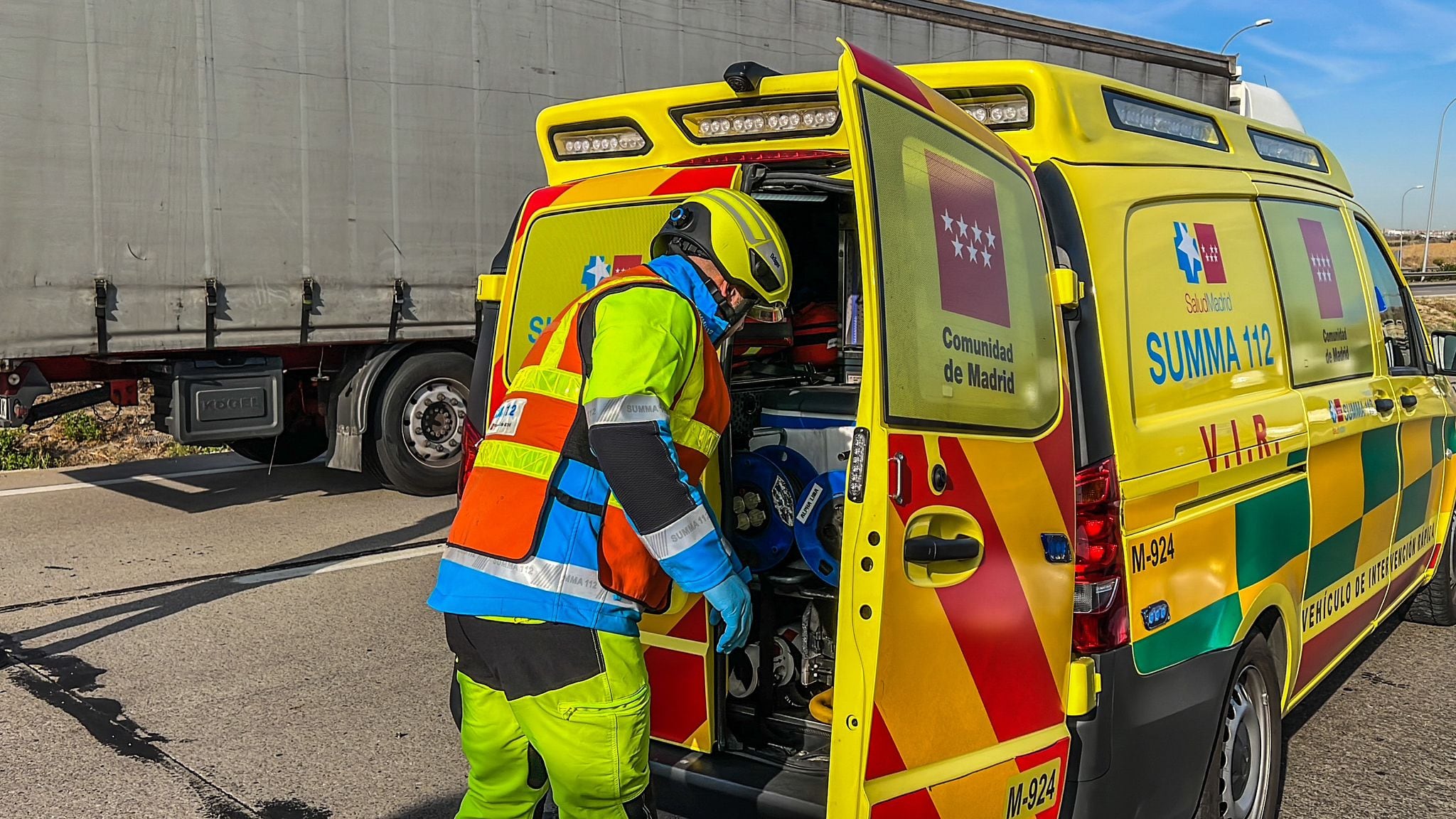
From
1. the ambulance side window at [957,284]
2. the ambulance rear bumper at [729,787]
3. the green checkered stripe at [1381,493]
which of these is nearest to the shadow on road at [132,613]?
the ambulance rear bumper at [729,787]

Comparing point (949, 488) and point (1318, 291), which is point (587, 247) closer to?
point (949, 488)

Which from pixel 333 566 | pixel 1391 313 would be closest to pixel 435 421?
pixel 333 566

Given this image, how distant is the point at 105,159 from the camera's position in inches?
295

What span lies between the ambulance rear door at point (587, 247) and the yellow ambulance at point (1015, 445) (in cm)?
1

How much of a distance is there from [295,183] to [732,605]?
6623mm

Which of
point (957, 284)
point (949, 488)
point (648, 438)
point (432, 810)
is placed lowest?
point (432, 810)

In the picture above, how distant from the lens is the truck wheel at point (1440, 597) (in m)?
5.72

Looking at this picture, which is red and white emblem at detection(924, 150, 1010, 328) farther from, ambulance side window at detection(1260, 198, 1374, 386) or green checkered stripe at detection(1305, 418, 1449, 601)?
green checkered stripe at detection(1305, 418, 1449, 601)

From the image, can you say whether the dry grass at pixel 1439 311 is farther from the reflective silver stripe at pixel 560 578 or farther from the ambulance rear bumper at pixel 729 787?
the reflective silver stripe at pixel 560 578

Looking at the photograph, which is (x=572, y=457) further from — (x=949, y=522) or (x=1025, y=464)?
(x=1025, y=464)

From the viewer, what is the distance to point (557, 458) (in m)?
2.62

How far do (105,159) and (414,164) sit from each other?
2.06m

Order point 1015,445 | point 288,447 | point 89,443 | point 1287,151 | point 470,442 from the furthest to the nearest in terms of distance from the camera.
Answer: point 89,443, point 288,447, point 1287,151, point 470,442, point 1015,445

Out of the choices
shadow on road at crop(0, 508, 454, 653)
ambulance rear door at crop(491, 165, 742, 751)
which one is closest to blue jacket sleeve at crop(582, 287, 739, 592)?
ambulance rear door at crop(491, 165, 742, 751)
